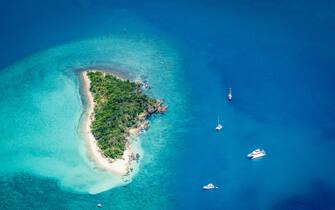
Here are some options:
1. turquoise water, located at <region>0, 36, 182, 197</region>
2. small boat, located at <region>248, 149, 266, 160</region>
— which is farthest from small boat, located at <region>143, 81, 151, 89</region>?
small boat, located at <region>248, 149, 266, 160</region>

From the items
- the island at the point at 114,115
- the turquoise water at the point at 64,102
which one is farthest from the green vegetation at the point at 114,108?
the turquoise water at the point at 64,102

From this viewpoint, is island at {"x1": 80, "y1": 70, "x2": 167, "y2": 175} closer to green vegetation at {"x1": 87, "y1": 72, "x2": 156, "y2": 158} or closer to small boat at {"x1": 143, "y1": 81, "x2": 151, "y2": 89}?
green vegetation at {"x1": 87, "y1": 72, "x2": 156, "y2": 158}

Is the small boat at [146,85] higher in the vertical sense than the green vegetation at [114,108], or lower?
higher

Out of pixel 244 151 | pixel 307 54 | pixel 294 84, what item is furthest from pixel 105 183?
pixel 307 54

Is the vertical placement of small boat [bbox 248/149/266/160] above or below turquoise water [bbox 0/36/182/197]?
below

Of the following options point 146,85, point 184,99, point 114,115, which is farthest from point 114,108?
point 184,99

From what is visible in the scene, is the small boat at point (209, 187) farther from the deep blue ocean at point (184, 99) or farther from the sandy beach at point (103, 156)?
the sandy beach at point (103, 156)

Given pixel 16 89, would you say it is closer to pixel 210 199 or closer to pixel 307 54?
pixel 210 199

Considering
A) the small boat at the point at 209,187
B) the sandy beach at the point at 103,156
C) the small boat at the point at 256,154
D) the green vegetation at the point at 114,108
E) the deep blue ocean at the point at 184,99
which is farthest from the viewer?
the green vegetation at the point at 114,108
